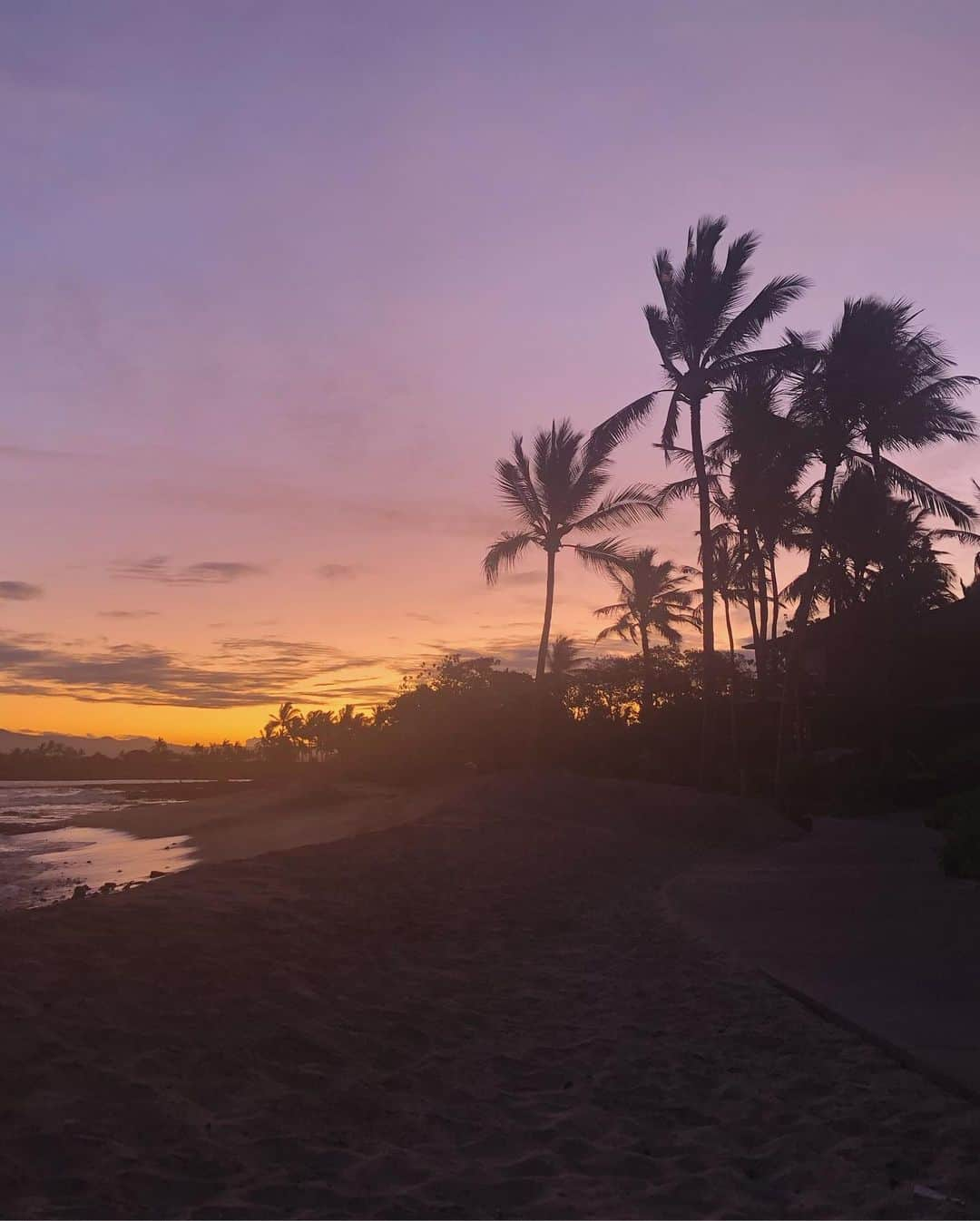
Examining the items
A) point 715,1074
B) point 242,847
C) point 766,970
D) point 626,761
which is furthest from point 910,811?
point 715,1074

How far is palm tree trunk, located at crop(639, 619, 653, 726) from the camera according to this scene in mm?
33125

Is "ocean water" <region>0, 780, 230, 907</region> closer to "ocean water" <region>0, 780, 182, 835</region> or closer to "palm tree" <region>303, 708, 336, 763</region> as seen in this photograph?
"ocean water" <region>0, 780, 182, 835</region>

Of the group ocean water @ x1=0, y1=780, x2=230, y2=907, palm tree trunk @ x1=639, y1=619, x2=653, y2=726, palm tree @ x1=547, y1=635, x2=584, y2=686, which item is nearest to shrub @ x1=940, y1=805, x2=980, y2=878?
ocean water @ x1=0, y1=780, x2=230, y2=907

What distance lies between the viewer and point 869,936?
817 centimetres

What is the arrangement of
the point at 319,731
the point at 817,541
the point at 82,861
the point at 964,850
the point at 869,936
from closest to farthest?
the point at 869,936, the point at 964,850, the point at 82,861, the point at 817,541, the point at 319,731

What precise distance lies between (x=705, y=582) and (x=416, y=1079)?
20.1 m

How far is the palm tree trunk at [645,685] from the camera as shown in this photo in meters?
33.1

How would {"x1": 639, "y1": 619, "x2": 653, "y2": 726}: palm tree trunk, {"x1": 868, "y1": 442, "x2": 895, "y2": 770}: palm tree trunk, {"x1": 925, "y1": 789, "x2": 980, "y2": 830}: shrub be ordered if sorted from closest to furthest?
{"x1": 925, "y1": 789, "x2": 980, "y2": 830}: shrub → {"x1": 868, "y1": 442, "x2": 895, "y2": 770}: palm tree trunk → {"x1": 639, "y1": 619, "x2": 653, "y2": 726}: palm tree trunk

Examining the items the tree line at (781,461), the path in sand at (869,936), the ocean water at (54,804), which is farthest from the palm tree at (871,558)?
the ocean water at (54,804)

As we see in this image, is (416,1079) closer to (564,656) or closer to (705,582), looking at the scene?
(705,582)

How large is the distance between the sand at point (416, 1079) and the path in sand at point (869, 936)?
0.31 meters

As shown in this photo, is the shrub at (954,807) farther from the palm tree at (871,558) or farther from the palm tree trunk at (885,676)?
the palm tree at (871,558)

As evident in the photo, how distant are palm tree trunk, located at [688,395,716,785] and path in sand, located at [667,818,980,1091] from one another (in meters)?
10.3

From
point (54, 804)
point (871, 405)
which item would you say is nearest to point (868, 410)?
point (871, 405)
